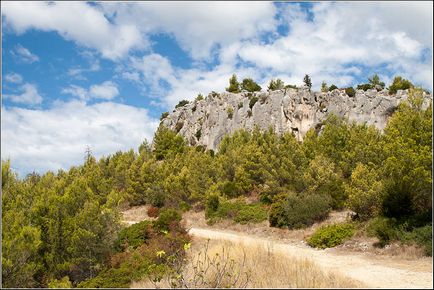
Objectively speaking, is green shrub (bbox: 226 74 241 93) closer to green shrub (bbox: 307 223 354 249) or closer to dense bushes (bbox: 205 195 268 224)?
dense bushes (bbox: 205 195 268 224)

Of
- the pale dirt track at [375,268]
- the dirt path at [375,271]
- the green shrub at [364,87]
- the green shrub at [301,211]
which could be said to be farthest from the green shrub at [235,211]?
→ the green shrub at [364,87]

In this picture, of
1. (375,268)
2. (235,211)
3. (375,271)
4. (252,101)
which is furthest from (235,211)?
(252,101)

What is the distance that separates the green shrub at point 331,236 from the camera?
1828 cm

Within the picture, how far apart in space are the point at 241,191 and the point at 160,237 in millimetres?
18615

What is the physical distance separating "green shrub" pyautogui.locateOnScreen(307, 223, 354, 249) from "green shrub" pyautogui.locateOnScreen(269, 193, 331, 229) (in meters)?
3.04

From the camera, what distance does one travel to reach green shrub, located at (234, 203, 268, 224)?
2680 centimetres

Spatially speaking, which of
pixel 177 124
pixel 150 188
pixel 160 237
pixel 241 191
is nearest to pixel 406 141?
pixel 160 237

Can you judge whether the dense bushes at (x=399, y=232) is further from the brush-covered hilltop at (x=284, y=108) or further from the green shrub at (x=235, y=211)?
the brush-covered hilltop at (x=284, y=108)

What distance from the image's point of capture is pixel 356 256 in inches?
624

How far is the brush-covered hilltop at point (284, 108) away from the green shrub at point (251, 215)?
79.3 ft

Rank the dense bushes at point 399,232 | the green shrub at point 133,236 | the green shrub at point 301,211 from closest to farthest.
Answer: the dense bushes at point 399,232, the green shrub at point 133,236, the green shrub at point 301,211

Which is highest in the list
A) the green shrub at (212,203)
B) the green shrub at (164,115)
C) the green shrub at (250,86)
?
the green shrub at (250,86)

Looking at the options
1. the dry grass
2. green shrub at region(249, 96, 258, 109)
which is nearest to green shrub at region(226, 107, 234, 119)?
green shrub at region(249, 96, 258, 109)

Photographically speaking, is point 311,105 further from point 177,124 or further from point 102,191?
point 102,191
